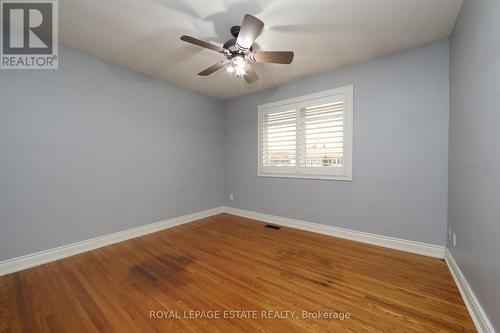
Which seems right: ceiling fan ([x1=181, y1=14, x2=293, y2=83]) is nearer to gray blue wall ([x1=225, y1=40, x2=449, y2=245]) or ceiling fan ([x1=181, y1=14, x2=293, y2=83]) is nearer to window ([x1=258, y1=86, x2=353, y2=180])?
window ([x1=258, y1=86, x2=353, y2=180])

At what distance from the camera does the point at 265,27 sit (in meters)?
2.11

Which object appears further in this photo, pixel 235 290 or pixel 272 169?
pixel 272 169

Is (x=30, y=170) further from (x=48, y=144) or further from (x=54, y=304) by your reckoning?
(x=54, y=304)

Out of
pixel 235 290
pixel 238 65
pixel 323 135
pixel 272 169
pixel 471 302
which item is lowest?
pixel 235 290

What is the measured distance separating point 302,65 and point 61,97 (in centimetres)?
318

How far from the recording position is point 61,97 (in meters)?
2.43

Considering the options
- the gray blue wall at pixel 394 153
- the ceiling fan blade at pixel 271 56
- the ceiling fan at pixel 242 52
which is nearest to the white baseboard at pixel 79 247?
the gray blue wall at pixel 394 153

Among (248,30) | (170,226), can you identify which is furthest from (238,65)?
(170,226)

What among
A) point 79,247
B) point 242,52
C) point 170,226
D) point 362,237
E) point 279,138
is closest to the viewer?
point 242,52

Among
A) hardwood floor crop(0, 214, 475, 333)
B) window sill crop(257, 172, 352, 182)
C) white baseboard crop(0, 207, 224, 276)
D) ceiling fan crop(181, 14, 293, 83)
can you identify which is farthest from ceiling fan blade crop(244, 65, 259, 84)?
white baseboard crop(0, 207, 224, 276)

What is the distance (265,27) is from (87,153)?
2.71 meters

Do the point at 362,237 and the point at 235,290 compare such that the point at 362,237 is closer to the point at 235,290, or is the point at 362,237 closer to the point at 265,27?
the point at 235,290

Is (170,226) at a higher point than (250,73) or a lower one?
lower

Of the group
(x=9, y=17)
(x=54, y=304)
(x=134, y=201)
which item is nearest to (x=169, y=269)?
(x=54, y=304)
